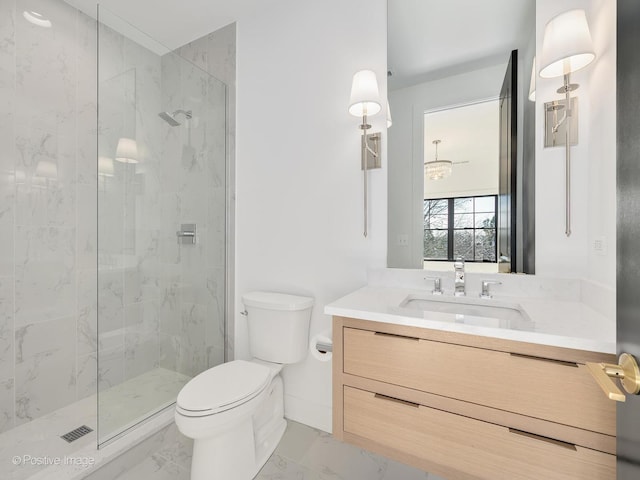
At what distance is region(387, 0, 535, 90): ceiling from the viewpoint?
1409 mm

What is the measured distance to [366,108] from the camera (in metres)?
1.62

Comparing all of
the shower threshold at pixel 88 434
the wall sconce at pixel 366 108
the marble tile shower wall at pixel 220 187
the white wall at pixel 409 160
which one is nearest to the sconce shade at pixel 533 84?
the white wall at pixel 409 160

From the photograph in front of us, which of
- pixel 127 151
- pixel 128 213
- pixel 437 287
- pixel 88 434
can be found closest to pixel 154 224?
pixel 128 213

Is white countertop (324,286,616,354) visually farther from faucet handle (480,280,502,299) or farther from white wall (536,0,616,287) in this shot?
white wall (536,0,616,287)

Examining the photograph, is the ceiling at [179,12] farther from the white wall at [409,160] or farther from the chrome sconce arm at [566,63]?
the chrome sconce arm at [566,63]

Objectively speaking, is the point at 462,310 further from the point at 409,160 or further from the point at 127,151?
the point at 127,151

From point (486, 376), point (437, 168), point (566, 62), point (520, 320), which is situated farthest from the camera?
point (437, 168)

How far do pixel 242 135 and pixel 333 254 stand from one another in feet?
3.56

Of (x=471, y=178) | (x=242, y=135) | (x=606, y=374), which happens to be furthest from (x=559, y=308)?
(x=242, y=135)

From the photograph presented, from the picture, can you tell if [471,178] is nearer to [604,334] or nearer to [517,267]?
[517,267]

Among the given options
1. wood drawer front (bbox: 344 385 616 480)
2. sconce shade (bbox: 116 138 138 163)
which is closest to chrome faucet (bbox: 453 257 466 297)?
wood drawer front (bbox: 344 385 616 480)

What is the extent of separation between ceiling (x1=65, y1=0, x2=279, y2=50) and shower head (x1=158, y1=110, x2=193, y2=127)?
688 mm

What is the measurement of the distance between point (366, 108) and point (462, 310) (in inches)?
44.3

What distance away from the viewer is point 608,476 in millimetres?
808
